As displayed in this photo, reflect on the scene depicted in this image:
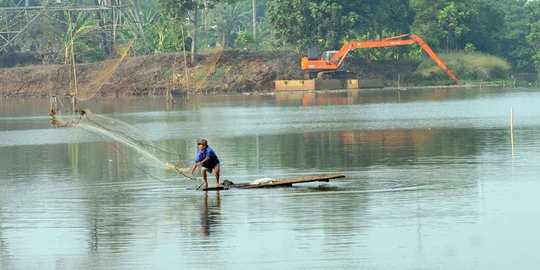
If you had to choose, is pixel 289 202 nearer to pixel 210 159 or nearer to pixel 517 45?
pixel 210 159

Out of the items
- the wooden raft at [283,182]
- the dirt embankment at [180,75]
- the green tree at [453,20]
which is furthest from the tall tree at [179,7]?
the wooden raft at [283,182]

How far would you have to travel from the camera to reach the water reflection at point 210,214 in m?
24.1

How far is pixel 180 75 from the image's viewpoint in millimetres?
109250

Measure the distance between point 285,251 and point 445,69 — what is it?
8472 cm

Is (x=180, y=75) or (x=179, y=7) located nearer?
(x=179, y=7)

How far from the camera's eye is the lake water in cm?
2103

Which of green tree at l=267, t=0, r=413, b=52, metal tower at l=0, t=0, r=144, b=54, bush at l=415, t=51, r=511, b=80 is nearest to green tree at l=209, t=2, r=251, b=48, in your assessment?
metal tower at l=0, t=0, r=144, b=54

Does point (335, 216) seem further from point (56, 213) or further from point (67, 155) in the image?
point (67, 155)

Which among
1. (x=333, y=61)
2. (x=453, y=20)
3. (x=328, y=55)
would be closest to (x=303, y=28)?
(x=328, y=55)

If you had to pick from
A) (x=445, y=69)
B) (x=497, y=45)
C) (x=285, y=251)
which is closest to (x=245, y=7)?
(x=497, y=45)

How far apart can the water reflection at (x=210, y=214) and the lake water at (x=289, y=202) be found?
4cm

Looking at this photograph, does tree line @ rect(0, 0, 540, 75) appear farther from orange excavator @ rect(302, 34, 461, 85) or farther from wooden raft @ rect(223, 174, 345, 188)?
wooden raft @ rect(223, 174, 345, 188)

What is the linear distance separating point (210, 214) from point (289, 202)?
7.02 ft

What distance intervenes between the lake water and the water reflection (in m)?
0.04
